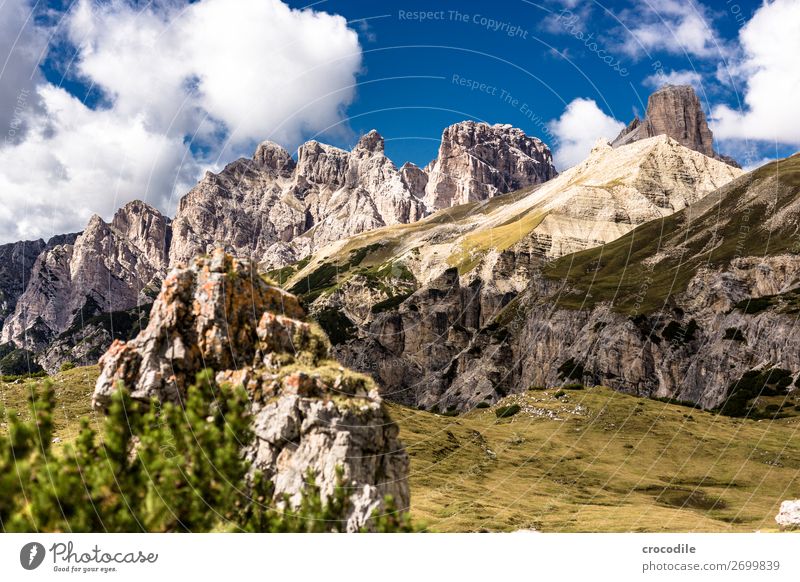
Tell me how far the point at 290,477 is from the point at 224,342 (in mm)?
7771

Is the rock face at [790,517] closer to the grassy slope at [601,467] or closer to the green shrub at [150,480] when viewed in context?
the grassy slope at [601,467]

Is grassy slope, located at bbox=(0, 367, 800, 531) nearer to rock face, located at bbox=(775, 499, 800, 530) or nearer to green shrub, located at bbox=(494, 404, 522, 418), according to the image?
green shrub, located at bbox=(494, 404, 522, 418)

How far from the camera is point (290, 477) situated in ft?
94.3

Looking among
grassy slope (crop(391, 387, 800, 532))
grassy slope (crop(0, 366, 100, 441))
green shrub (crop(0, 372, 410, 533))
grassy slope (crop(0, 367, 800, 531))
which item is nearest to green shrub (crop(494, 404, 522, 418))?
grassy slope (crop(391, 387, 800, 532))

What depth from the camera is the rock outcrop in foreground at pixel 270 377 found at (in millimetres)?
28812

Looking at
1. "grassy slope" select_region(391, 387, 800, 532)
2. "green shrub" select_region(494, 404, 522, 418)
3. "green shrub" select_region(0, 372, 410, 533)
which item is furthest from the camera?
"green shrub" select_region(494, 404, 522, 418)

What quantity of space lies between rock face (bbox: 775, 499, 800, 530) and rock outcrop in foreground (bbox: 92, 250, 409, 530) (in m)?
41.7

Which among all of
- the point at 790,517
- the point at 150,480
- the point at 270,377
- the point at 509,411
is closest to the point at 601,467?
the point at 509,411

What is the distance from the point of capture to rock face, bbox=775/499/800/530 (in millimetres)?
55219

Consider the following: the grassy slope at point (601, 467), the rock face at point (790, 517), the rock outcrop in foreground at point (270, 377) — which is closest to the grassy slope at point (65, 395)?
the grassy slope at point (601, 467)

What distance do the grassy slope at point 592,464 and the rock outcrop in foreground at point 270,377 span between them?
118 feet
